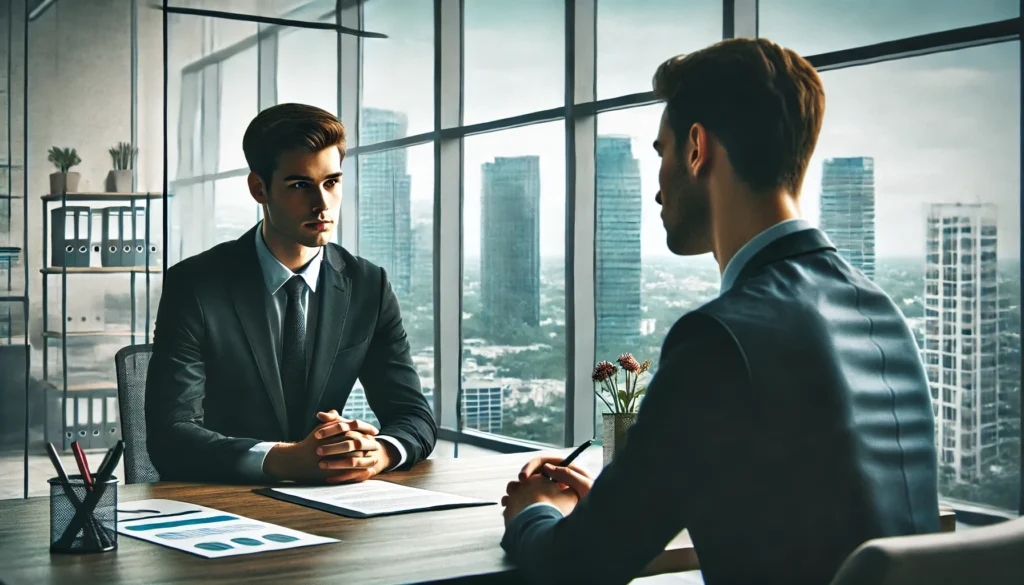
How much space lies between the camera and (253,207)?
579 cm

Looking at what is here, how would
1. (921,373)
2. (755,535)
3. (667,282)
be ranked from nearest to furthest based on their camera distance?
(755,535) → (921,373) → (667,282)

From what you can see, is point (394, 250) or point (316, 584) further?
point (394, 250)

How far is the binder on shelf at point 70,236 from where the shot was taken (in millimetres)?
6004

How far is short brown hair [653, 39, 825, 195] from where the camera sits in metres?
1.42

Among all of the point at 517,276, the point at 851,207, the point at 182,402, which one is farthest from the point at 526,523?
the point at 517,276

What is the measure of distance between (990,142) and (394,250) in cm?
374

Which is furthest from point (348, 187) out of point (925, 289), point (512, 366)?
point (925, 289)

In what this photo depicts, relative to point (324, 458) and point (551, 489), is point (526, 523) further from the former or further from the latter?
point (324, 458)

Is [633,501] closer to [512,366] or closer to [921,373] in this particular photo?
[921,373]

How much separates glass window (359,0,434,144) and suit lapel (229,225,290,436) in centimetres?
369

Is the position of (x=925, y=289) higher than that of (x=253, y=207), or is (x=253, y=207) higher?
(x=253, y=207)

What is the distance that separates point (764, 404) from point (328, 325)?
1.64m

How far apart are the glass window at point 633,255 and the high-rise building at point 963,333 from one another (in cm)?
117

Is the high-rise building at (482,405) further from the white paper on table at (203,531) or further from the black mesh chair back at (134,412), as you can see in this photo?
the white paper on table at (203,531)
